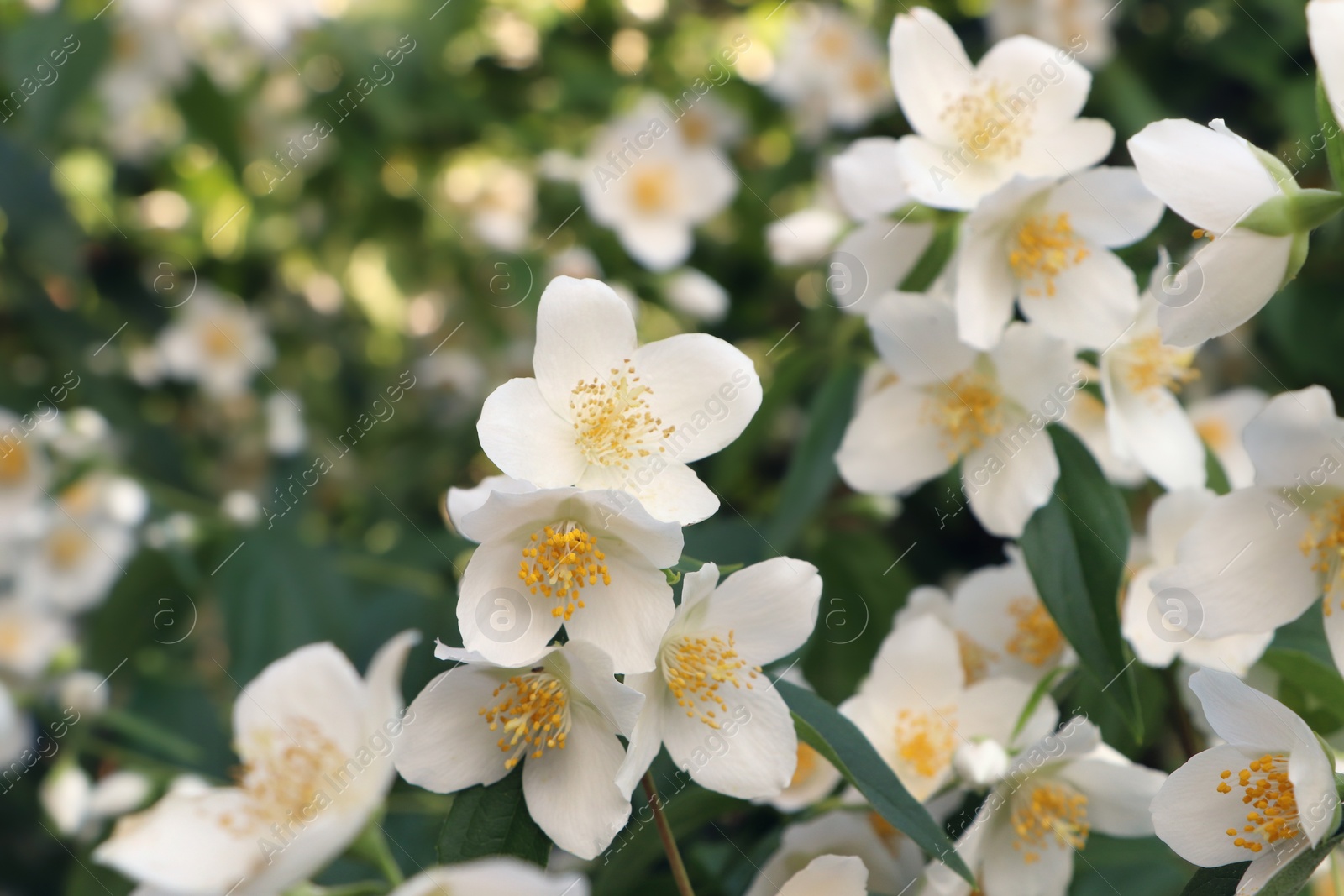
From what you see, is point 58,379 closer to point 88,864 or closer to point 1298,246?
point 88,864

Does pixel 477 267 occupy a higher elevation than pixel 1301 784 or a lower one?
lower

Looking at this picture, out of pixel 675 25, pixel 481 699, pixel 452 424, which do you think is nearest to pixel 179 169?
A: pixel 452 424

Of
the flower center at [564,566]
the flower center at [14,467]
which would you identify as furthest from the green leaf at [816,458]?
the flower center at [14,467]

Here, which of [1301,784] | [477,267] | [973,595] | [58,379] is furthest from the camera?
[477,267]

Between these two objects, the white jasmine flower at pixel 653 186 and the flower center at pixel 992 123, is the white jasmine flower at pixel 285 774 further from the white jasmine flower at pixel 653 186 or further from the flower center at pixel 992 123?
the white jasmine flower at pixel 653 186

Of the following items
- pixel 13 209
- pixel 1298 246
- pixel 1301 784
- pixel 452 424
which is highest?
pixel 13 209

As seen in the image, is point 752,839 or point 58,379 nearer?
point 752,839

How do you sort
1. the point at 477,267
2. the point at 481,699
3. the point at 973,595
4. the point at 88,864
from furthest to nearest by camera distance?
the point at 477,267 → the point at 88,864 → the point at 973,595 → the point at 481,699

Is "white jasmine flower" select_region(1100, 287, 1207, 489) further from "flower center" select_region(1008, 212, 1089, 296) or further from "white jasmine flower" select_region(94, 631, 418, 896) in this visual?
"white jasmine flower" select_region(94, 631, 418, 896)
